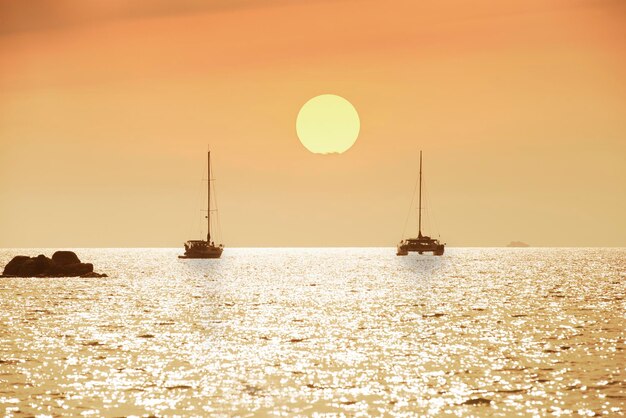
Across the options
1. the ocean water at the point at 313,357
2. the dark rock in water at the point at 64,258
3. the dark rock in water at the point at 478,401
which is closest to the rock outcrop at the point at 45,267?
the dark rock in water at the point at 64,258

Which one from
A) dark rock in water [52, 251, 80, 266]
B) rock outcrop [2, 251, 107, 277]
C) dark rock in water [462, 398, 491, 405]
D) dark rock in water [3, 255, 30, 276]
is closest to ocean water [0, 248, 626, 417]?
dark rock in water [462, 398, 491, 405]

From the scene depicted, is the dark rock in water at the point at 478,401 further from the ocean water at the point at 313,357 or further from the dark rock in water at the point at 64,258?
the dark rock in water at the point at 64,258

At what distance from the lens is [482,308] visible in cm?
8819

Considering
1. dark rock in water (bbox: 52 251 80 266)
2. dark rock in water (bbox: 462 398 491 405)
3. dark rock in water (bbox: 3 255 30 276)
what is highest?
dark rock in water (bbox: 52 251 80 266)

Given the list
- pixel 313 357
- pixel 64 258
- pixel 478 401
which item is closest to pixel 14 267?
pixel 64 258

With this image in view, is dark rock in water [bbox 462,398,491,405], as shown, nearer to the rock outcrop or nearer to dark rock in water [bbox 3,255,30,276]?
the rock outcrop

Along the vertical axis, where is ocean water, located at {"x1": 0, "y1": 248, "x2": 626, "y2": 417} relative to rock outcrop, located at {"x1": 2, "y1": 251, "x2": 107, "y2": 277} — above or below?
below

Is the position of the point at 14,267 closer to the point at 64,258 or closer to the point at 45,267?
the point at 45,267

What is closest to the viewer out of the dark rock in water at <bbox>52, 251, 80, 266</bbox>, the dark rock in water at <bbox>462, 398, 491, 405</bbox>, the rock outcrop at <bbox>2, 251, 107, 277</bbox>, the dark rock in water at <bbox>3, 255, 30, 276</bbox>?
the dark rock in water at <bbox>462, 398, 491, 405</bbox>

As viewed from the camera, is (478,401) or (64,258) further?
(64,258)

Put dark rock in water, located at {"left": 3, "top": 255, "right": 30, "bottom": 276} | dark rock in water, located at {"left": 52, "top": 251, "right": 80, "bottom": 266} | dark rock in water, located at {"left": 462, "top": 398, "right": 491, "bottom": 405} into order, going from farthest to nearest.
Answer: dark rock in water, located at {"left": 52, "top": 251, "right": 80, "bottom": 266} < dark rock in water, located at {"left": 3, "top": 255, "right": 30, "bottom": 276} < dark rock in water, located at {"left": 462, "top": 398, "right": 491, "bottom": 405}

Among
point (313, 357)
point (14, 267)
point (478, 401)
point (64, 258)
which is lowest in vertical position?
point (478, 401)

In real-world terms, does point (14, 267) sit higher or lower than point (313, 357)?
higher

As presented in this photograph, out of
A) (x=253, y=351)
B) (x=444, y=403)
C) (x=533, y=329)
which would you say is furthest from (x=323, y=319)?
(x=444, y=403)
